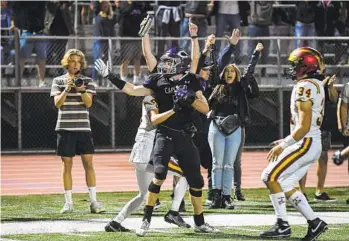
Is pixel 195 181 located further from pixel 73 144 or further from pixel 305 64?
pixel 73 144

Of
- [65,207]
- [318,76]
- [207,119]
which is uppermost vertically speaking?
[318,76]

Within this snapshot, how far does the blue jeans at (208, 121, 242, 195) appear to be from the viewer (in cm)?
1507

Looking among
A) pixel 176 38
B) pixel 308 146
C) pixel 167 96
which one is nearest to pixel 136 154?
pixel 167 96

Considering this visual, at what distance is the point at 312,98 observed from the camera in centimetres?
1177

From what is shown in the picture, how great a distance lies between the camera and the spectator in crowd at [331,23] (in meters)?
22.9

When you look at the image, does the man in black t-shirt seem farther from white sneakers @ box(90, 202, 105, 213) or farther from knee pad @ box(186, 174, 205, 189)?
white sneakers @ box(90, 202, 105, 213)

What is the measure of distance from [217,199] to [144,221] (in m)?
2.92

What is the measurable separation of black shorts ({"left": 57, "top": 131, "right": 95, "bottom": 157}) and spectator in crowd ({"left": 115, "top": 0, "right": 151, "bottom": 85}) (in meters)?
7.81

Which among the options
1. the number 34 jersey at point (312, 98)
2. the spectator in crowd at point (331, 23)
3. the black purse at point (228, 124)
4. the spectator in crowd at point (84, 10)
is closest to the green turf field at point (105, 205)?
the black purse at point (228, 124)

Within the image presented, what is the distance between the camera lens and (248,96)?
1553cm

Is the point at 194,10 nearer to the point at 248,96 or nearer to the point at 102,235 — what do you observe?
the point at 248,96

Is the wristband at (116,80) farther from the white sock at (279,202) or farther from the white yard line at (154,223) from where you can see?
the white sock at (279,202)

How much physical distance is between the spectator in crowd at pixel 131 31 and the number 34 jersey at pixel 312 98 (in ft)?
35.7

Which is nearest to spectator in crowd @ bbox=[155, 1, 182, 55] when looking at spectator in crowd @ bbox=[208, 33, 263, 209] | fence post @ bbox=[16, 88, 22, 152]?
fence post @ bbox=[16, 88, 22, 152]
